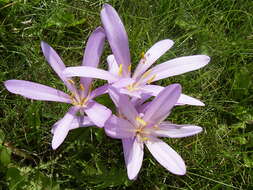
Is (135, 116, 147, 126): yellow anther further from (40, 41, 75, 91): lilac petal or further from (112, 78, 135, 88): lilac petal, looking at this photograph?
(40, 41, 75, 91): lilac petal

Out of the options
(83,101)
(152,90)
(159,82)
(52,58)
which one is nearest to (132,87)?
(152,90)

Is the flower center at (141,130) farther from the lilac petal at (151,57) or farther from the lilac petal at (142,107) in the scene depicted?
the lilac petal at (151,57)

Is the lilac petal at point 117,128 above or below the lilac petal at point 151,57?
below

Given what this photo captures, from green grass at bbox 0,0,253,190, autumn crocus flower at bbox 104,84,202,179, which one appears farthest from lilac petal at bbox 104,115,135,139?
green grass at bbox 0,0,253,190

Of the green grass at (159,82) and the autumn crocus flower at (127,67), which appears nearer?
the autumn crocus flower at (127,67)

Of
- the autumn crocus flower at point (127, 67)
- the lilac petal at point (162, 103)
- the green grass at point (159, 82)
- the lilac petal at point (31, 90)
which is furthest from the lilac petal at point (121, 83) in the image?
the green grass at point (159, 82)

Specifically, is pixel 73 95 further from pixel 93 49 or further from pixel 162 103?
pixel 162 103

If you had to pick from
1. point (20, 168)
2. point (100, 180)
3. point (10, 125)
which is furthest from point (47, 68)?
point (100, 180)

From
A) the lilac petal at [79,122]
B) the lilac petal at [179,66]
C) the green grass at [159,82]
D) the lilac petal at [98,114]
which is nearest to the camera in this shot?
the lilac petal at [98,114]
